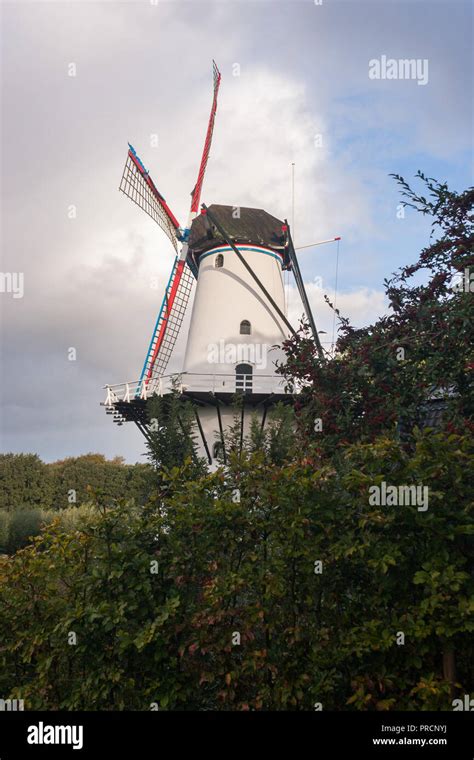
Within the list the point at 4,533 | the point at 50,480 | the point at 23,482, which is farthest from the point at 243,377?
the point at 50,480

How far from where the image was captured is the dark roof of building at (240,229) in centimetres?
2250

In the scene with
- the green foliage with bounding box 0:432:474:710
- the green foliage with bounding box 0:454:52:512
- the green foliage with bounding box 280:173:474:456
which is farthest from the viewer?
the green foliage with bounding box 0:454:52:512

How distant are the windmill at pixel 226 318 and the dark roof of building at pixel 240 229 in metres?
0.04

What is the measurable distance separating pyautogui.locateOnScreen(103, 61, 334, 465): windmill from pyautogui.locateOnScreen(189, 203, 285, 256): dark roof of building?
0.04 m

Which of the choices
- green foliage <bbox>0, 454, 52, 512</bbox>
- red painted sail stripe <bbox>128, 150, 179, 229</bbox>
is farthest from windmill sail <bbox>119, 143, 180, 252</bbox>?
green foliage <bbox>0, 454, 52, 512</bbox>

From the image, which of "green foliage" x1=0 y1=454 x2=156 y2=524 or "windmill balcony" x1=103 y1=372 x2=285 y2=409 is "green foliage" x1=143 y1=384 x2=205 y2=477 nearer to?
"windmill balcony" x1=103 y1=372 x2=285 y2=409

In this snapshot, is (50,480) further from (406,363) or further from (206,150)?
(406,363)

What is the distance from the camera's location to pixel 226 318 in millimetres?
21609

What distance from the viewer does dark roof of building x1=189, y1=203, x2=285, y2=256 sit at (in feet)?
73.8

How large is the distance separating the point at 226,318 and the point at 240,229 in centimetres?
353

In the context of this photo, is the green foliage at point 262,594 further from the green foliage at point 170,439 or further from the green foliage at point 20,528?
the green foliage at point 20,528

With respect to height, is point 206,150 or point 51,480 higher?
point 206,150

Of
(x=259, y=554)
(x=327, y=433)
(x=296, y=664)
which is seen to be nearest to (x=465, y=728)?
(x=296, y=664)

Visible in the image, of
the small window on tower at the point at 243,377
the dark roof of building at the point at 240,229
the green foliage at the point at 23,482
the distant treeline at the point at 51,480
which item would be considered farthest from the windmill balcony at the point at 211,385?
the green foliage at the point at 23,482
